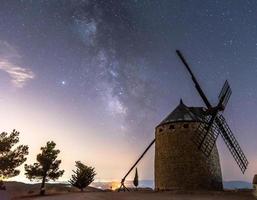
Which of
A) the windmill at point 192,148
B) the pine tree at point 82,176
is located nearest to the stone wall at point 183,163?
the windmill at point 192,148

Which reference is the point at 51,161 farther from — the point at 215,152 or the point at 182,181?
the point at 215,152

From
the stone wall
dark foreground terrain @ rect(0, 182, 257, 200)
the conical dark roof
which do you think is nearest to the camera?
dark foreground terrain @ rect(0, 182, 257, 200)

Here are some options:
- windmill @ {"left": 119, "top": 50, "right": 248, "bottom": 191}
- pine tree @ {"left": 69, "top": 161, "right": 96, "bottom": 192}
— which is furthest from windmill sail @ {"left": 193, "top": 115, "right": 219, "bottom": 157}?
pine tree @ {"left": 69, "top": 161, "right": 96, "bottom": 192}

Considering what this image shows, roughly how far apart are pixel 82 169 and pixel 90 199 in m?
12.3

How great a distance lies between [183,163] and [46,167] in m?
15.9

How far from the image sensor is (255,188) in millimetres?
21484

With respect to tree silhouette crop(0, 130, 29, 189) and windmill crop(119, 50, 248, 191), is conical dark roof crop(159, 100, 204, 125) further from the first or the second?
tree silhouette crop(0, 130, 29, 189)

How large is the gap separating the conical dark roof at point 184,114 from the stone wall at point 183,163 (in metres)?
0.63

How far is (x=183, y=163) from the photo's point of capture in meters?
29.4

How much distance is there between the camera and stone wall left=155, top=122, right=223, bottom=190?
2878 centimetres

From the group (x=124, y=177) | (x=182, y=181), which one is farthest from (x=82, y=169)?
(x=182, y=181)

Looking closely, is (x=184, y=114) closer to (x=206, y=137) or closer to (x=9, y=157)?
(x=206, y=137)

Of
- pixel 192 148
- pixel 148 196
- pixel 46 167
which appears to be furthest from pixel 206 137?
pixel 46 167

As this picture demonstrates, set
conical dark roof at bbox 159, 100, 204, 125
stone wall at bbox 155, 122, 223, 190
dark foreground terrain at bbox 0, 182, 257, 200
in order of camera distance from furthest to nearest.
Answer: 1. conical dark roof at bbox 159, 100, 204, 125
2. stone wall at bbox 155, 122, 223, 190
3. dark foreground terrain at bbox 0, 182, 257, 200
